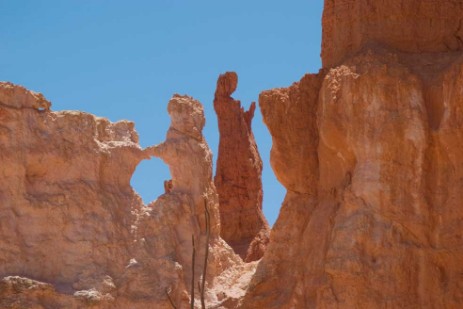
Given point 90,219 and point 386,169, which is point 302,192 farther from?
point 90,219

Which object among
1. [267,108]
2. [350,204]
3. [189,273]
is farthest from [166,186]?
[350,204]

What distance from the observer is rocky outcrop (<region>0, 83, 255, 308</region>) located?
24250mm

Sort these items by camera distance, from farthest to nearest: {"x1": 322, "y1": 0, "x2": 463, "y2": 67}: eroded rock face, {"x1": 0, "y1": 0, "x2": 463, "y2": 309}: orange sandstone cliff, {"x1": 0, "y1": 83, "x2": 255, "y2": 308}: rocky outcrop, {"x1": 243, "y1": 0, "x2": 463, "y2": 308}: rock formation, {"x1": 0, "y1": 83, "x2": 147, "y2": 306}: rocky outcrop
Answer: {"x1": 0, "y1": 83, "x2": 147, "y2": 306}: rocky outcrop, {"x1": 0, "y1": 83, "x2": 255, "y2": 308}: rocky outcrop, {"x1": 322, "y1": 0, "x2": 463, "y2": 67}: eroded rock face, {"x1": 0, "y1": 0, "x2": 463, "y2": 309}: orange sandstone cliff, {"x1": 243, "y1": 0, "x2": 463, "y2": 308}: rock formation

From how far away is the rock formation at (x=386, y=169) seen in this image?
1891 cm

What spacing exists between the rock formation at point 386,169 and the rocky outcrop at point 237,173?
56.0 feet

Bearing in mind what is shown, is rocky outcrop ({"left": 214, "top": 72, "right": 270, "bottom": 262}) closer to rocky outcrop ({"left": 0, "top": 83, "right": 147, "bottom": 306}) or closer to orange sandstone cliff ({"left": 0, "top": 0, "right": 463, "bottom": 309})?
orange sandstone cliff ({"left": 0, "top": 0, "right": 463, "bottom": 309})

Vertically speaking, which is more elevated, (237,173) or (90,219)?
(237,173)

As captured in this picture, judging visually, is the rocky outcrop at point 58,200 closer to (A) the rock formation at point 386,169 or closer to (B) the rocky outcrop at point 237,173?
(A) the rock formation at point 386,169

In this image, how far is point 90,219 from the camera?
2502 centimetres

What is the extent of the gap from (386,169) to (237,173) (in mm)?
21057

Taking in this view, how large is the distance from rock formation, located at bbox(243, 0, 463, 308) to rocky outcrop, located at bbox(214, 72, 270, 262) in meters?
17.1

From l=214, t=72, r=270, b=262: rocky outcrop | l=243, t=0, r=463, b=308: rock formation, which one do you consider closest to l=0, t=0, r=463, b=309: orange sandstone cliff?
l=243, t=0, r=463, b=308: rock formation

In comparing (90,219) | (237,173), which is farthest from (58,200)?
(237,173)

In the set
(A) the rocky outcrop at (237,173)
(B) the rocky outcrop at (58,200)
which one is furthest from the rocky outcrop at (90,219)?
(A) the rocky outcrop at (237,173)
